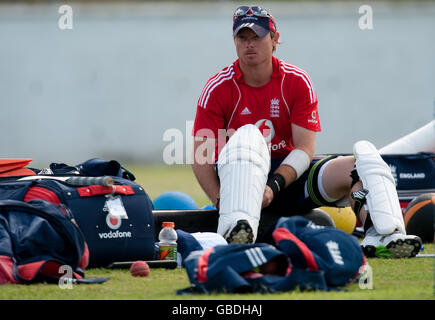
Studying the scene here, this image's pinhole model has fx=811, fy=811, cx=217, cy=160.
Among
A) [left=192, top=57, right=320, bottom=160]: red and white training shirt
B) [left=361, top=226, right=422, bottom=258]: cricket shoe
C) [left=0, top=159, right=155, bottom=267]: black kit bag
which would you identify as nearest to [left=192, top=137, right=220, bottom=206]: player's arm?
[left=192, top=57, right=320, bottom=160]: red and white training shirt

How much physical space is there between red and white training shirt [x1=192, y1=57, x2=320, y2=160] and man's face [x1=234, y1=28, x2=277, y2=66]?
148 millimetres

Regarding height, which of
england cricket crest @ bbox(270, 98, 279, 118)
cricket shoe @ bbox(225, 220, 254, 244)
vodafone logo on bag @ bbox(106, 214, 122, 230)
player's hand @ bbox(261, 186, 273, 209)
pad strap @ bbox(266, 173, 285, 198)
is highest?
england cricket crest @ bbox(270, 98, 279, 118)

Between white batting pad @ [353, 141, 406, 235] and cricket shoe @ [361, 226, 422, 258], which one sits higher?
white batting pad @ [353, 141, 406, 235]

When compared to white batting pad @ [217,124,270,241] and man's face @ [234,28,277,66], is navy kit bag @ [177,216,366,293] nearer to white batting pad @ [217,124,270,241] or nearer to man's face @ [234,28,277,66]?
white batting pad @ [217,124,270,241]

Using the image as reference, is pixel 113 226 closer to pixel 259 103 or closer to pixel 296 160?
pixel 296 160

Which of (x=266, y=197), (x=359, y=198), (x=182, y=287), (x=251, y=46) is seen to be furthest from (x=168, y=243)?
(x=251, y=46)

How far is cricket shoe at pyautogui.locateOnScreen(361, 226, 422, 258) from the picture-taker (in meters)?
4.72

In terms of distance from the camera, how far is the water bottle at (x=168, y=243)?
182 inches

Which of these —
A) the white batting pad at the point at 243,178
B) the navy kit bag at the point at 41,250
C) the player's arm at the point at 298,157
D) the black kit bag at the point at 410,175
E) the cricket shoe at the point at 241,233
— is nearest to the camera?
the navy kit bag at the point at 41,250

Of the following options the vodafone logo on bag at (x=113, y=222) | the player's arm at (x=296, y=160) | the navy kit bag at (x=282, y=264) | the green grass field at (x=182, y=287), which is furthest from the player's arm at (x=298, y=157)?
the navy kit bag at (x=282, y=264)

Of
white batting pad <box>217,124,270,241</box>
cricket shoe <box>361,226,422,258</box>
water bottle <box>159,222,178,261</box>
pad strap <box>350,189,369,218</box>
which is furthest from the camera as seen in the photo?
pad strap <box>350,189,369,218</box>

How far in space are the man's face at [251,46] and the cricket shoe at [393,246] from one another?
4.50ft

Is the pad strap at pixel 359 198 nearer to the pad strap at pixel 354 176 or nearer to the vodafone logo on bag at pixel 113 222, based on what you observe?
the pad strap at pixel 354 176
